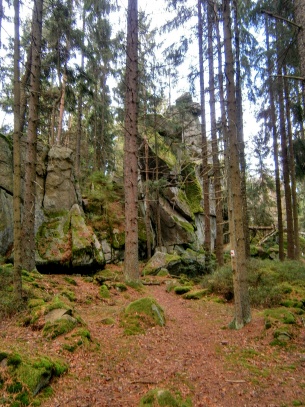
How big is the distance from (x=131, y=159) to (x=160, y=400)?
8276 millimetres

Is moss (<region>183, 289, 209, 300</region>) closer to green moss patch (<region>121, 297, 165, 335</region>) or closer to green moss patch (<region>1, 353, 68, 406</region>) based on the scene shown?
green moss patch (<region>121, 297, 165, 335</region>)

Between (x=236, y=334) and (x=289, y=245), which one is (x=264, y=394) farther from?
(x=289, y=245)

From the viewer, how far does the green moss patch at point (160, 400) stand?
3234 mm

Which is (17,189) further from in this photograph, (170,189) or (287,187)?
(170,189)

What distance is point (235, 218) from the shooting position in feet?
21.1

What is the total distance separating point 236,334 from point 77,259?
23.1 ft

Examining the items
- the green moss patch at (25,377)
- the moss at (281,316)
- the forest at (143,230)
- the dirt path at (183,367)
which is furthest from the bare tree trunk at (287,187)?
the green moss patch at (25,377)

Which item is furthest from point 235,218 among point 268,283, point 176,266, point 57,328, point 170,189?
point 170,189

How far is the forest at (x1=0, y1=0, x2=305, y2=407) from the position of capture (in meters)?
4.17

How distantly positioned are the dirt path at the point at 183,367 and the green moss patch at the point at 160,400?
0.16 meters

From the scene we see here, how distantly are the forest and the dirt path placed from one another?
1.4 inches

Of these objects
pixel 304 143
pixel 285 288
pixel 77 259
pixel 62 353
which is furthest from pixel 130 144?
pixel 304 143

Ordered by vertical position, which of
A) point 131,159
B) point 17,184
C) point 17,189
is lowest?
point 17,189

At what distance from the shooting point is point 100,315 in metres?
6.66
